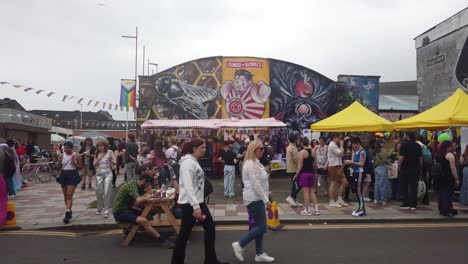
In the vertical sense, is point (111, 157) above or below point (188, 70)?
below

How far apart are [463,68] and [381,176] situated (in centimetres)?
1497

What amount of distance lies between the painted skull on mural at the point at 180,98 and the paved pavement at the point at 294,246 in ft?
43.3

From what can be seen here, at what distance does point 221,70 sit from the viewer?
2106cm

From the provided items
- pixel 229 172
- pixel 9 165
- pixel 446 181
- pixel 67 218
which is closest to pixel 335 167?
pixel 446 181

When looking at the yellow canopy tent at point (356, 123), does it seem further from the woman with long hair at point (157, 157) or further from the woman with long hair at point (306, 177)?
the woman with long hair at point (157, 157)

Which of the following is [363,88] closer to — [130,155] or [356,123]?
[356,123]

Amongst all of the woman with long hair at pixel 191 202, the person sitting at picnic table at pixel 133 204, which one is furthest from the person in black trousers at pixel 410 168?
the woman with long hair at pixel 191 202

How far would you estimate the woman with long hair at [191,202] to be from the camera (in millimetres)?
5055

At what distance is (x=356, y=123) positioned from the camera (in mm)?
12711

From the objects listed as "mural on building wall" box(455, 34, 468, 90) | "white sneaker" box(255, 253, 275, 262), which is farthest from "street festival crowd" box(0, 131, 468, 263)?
"mural on building wall" box(455, 34, 468, 90)

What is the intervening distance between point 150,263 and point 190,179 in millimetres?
1588

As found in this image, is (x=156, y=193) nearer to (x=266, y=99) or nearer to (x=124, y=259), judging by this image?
Answer: (x=124, y=259)

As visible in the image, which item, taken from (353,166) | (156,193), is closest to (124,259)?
(156,193)

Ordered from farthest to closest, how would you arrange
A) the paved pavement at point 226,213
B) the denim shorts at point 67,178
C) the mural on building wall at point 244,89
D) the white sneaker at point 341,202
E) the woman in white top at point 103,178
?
the mural on building wall at point 244,89, the white sneaker at point 341,202, the woman in white top at point 103,178, the denim shorts at point 67,178, the paved pavement at point 226,213
